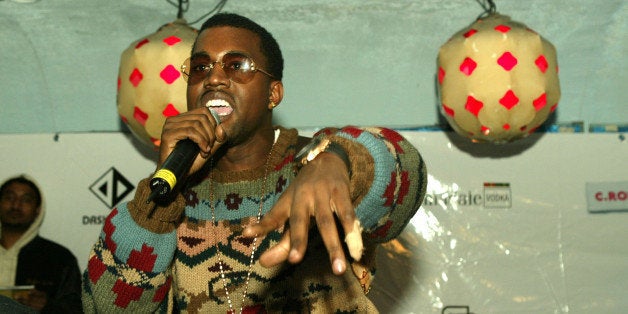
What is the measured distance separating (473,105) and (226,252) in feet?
5.39

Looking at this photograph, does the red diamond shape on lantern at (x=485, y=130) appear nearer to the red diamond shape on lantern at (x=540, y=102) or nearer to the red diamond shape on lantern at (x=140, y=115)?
the red diamond shape on lantern at (x=540, y=102)

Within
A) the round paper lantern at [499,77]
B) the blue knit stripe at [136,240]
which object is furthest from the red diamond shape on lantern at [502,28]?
the blue knit stripe at [136,240]

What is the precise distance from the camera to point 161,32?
333 centimetres

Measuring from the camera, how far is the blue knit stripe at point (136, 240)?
1790 millimetres

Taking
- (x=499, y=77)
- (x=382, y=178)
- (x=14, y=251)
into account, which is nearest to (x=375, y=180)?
(x=382, y=178)

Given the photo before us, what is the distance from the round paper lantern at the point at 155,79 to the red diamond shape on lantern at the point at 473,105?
3.92 feet

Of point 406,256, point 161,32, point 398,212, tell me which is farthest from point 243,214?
point 406,256

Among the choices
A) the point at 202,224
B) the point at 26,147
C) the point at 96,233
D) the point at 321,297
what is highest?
the point at 202,224

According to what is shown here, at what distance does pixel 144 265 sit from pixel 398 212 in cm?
62

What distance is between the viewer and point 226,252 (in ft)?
6.42

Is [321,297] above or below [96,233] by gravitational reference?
above

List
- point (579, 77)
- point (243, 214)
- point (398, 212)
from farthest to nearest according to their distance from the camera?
point (579, 77) < point (243, 214) < point (398, 212)

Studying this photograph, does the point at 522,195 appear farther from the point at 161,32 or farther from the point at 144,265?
the point at 144,265

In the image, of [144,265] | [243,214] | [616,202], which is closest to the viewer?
[144,265]
